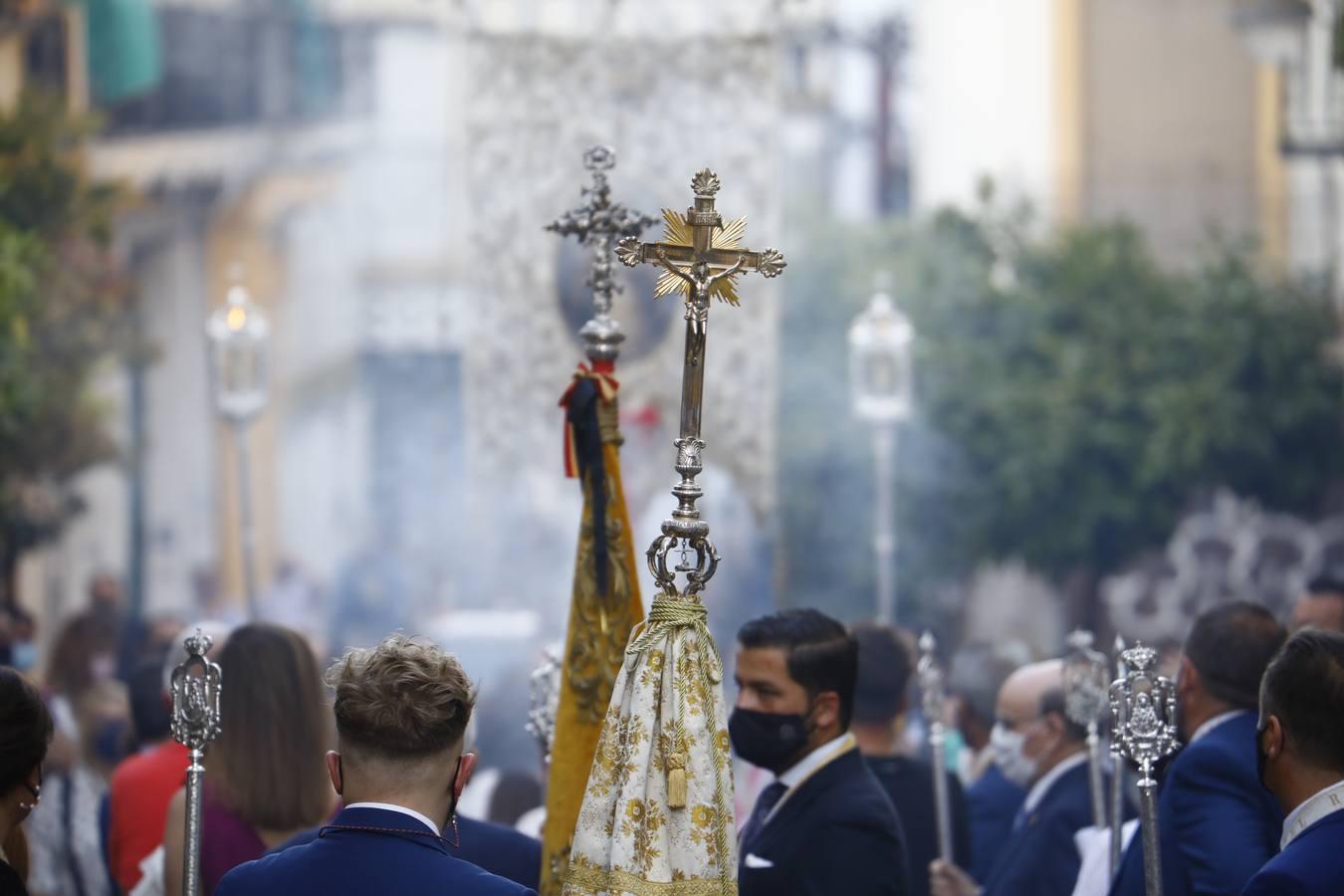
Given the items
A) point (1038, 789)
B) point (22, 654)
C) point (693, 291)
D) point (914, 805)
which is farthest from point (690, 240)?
point (22, 654)

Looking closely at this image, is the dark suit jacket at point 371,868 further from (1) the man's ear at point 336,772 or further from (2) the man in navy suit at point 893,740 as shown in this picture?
(2) the man in navy suit at point 893,740

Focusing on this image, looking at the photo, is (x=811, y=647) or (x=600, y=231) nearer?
(x=811, y=647)

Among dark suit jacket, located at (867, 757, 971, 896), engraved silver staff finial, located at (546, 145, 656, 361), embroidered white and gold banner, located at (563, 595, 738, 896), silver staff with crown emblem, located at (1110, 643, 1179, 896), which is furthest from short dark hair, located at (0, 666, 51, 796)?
dark suit jacket, located at (867, 757, 971, 896)

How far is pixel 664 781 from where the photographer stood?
401 centimetres

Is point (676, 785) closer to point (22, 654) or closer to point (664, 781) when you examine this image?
point (664, 781)

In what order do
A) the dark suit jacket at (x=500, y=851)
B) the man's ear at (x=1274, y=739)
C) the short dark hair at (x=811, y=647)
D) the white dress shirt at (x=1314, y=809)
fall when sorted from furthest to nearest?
1. the dark suit jacket at (x=500, y=851)
2. the short dark hair at (x=811, y=647)
3. the man's ear at (x=1274, y=739)
4. the white dress shirt at (x=1314, y=809)

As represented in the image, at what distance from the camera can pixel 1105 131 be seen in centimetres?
2397

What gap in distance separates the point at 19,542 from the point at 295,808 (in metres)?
9.35

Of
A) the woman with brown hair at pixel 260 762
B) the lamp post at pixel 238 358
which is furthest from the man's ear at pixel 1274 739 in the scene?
the lamp post at pixel 238 358

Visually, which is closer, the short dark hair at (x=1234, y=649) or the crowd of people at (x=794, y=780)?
the crowd of people at (x=794, y=780)

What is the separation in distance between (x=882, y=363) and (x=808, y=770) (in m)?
8.02

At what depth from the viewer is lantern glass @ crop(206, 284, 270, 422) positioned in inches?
478

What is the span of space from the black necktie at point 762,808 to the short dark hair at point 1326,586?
2.72 meters

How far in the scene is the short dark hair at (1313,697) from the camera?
3973 mm
